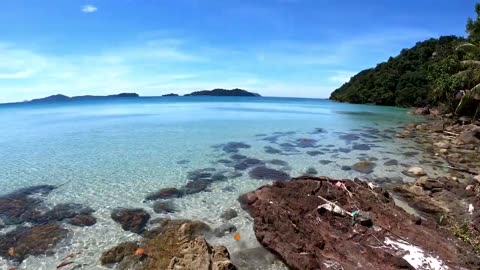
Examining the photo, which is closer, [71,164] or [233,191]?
[233,191]

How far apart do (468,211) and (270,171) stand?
29.3 feet

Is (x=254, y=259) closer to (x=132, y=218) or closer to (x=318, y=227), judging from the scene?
(x=318, y=227)

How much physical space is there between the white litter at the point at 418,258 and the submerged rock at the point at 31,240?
377 inches

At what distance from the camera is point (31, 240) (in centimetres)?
1034

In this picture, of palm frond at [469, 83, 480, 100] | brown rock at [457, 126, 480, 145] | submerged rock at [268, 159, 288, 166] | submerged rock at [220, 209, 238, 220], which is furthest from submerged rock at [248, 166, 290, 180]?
palm frond at [469, 83, 480, 100]

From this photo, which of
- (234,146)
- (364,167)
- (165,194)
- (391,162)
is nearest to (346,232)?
(165,194)

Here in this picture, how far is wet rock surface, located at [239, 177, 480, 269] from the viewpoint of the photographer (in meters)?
8.21

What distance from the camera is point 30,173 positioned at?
18.5 meters

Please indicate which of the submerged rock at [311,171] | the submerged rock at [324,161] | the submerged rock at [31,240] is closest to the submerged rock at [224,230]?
the submerged rock at [31,240]

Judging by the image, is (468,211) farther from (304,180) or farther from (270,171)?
(270,171)

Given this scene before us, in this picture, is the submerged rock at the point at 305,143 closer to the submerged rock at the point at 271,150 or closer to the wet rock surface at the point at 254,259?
the submerged rock at the point at 271,150

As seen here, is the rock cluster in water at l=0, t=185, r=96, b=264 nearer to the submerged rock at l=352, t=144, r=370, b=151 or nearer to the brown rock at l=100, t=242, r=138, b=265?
the brown rock at l=100, t=242, r=138, b=265

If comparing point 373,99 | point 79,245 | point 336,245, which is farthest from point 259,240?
point 373,99

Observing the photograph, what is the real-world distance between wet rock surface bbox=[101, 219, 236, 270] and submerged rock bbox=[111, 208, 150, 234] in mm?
590
